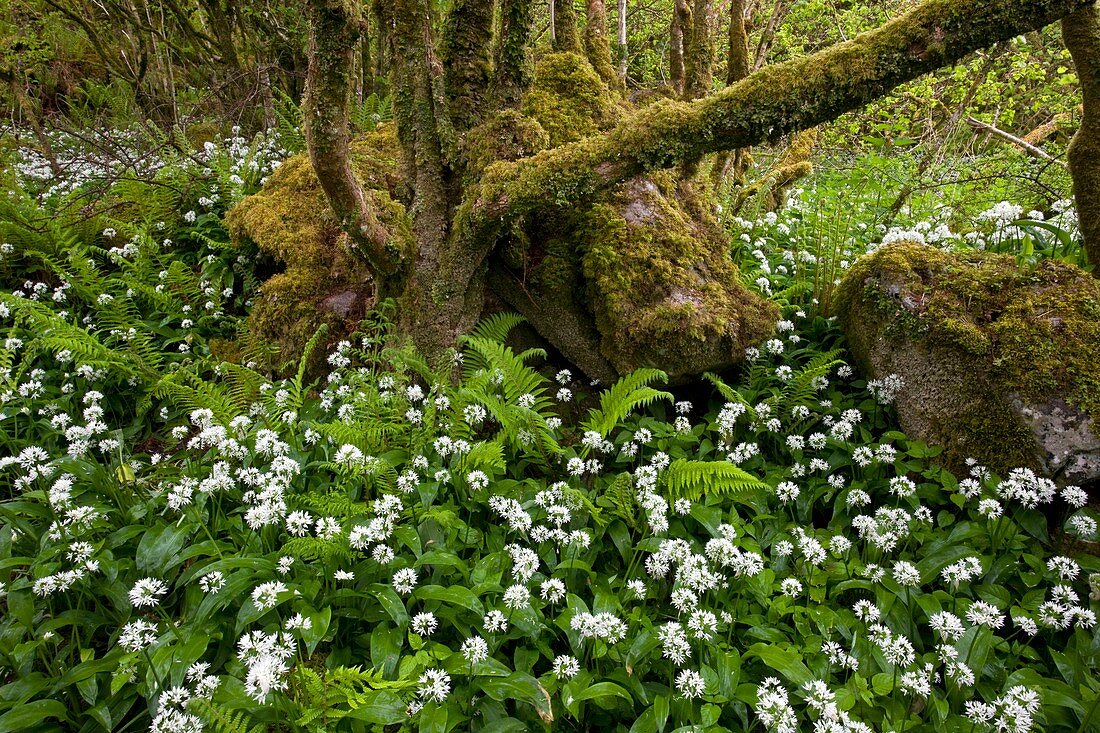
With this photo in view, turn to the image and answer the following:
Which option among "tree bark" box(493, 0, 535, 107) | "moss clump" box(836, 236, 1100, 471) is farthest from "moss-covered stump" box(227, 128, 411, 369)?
"moss clump" box(836, 236, 1100, 471)

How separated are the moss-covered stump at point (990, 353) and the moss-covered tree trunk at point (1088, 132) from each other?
722 mm

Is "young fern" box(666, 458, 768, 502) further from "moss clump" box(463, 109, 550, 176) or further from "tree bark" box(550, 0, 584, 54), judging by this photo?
"tree bark" box(550, 0, 584, 54)

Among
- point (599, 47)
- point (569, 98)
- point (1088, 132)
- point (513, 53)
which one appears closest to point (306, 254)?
point (513, 53)

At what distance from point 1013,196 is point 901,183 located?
1.76 metres

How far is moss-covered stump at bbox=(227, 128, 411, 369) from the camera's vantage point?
4828 millimetres

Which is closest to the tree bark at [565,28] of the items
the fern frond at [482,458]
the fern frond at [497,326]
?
the fern frond at [497,326]

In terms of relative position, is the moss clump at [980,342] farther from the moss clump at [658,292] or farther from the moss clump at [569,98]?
the moss clump at [569,98]

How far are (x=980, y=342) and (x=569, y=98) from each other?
146 inches

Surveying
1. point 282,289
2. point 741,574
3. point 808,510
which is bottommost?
point 808,510

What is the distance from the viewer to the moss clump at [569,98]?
4969 mm

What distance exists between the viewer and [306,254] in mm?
5180

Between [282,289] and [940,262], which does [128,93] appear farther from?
[940,262]

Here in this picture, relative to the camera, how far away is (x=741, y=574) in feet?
9.58

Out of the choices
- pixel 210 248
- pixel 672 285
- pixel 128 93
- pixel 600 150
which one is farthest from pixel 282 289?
pixel 128 93
